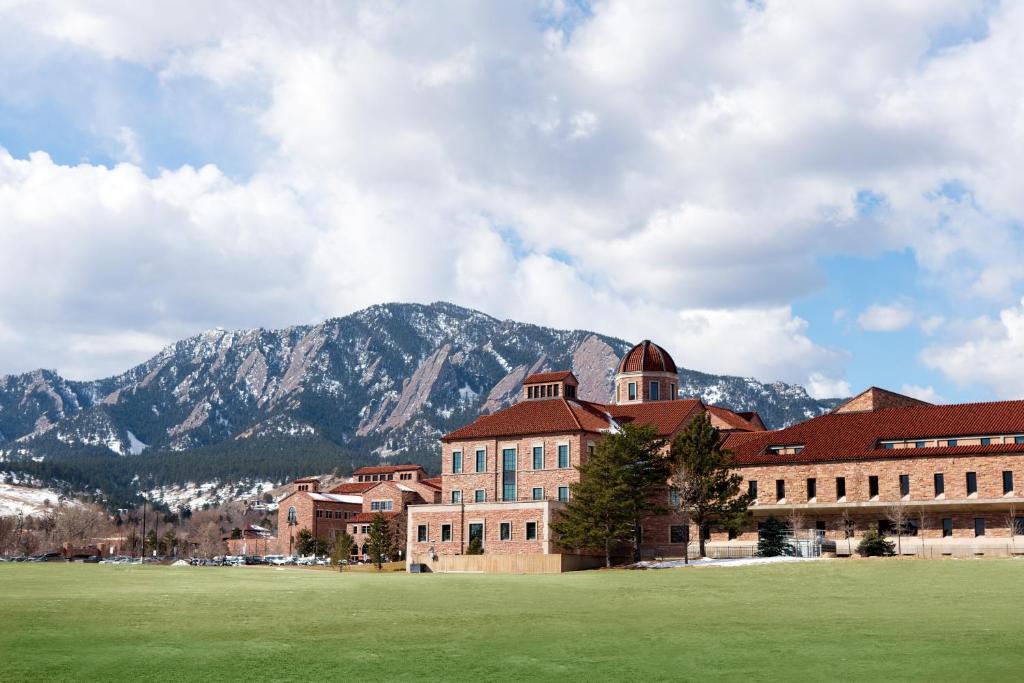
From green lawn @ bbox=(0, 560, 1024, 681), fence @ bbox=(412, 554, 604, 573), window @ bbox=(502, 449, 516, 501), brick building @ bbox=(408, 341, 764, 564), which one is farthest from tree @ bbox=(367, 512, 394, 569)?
green lawn @ bbox=(0, 560, 1024, 681)

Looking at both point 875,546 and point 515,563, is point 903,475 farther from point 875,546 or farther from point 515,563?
point 515,563

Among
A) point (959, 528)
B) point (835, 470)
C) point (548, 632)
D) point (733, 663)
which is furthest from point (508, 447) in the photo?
point (733, 663)

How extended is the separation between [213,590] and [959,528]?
2332 inches

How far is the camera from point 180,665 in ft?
73.5

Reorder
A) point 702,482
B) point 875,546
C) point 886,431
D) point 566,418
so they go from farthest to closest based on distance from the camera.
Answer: point 566,418, point 886,431, point 702,482, point 875,546

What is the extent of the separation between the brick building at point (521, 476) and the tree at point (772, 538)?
23.1 ft

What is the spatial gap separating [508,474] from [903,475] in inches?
1346

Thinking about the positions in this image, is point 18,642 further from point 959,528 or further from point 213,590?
point 959,528

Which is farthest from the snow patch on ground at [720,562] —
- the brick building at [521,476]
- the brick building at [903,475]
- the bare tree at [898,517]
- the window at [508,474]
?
the window at [508,474]

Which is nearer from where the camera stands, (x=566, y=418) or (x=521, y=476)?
(x=566, y=418)

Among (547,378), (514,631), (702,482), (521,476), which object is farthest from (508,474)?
(514,631)

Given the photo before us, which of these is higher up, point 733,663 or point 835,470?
point 835,470

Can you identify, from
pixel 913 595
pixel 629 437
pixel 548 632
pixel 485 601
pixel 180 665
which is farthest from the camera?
pixel 629 437

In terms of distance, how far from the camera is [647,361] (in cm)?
12500
